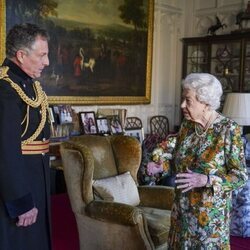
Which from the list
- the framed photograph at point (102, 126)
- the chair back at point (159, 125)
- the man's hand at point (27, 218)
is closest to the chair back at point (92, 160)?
the man's hand at point (27, 218)

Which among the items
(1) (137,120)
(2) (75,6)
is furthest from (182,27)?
(2) (75,6)

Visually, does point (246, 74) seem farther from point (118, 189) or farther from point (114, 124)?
point (118, 189)

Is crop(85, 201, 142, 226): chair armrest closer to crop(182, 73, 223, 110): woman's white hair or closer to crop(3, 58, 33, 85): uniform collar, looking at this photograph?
crop(182, 73, 223, 110): woman's white hair

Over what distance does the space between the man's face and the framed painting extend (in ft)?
9.28

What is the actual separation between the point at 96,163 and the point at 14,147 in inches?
50.6

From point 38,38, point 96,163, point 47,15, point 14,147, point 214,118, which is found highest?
point 47,15

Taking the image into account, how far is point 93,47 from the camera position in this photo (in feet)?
17.5

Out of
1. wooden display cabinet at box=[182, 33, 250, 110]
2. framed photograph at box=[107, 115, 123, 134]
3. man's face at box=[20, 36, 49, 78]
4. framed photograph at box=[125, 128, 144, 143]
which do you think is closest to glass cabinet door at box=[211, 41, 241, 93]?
wooden display cabinet at box=[182, 33, 250, 110]

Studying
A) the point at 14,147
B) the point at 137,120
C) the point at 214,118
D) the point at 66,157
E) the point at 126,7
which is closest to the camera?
the point at 14,147

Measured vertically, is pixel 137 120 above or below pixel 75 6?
below

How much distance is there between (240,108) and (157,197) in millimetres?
1482

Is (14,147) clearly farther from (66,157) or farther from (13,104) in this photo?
(66,157)

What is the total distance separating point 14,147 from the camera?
5.53 ft

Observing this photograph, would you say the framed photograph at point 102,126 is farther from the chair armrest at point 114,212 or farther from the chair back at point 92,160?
the chair armrest at point 114,212
